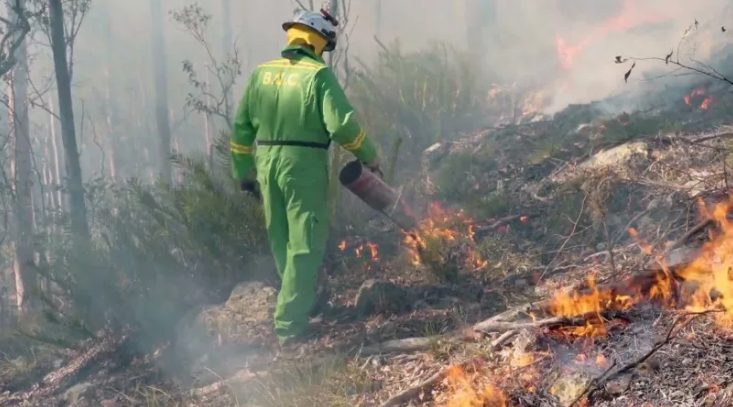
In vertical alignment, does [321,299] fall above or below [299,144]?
below

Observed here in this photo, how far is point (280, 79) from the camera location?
3699 mm

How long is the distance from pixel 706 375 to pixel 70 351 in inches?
176

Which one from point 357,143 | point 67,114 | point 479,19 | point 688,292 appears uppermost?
point 479,19

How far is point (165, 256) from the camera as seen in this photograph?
505cm

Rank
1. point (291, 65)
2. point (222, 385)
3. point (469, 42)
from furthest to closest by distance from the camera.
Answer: point (469, 42) < point (291, 65) < point (222, 385)

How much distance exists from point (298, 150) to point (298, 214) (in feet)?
1.27

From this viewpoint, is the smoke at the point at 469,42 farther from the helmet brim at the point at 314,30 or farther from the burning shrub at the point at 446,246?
the helmet brim at the point at 314,30

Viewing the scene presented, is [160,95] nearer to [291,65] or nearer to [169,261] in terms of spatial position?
A: [169,261]

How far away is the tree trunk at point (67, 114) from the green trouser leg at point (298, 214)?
3.14 m

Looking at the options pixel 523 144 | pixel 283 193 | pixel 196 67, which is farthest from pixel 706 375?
pixel 196 67

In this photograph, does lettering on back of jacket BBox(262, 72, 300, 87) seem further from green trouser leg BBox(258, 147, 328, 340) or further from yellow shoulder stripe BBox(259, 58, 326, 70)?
green trouser leg BBox(258, 147, 328, 340)

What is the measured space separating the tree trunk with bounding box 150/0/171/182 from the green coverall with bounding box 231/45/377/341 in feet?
36.8

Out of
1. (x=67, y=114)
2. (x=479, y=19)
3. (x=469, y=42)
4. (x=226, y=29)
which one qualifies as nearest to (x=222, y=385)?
(x=67, y=114)

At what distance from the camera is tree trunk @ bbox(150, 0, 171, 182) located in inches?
635
